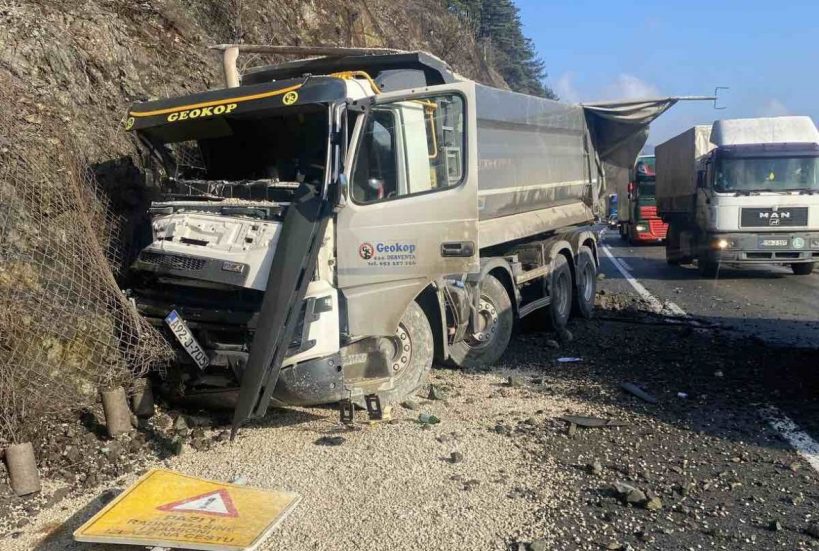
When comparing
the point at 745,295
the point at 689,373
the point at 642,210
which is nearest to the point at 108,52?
the point at 689,373

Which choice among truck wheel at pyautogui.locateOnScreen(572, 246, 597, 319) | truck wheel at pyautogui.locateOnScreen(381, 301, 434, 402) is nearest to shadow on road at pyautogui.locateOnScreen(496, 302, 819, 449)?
truck wheel at pyautogui.locateOnScreen(572, 246, 597, 319)

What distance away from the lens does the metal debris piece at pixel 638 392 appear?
237 inches

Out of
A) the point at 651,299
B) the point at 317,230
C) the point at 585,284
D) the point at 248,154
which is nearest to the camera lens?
the point at 317,230

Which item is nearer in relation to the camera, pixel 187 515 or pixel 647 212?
pixel 187 515

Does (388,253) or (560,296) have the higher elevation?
(388,253)

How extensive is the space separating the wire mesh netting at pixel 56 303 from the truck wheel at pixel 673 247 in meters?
13.9

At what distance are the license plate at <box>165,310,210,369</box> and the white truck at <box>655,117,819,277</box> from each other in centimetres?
1108

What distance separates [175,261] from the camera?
16.3 ft

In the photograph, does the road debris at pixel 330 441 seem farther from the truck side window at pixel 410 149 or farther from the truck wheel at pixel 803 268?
the truck wheel at pixel 803 268

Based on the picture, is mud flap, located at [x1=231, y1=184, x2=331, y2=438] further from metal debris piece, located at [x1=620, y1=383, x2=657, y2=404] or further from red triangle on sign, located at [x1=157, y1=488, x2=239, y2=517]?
metal debris piece, located at [x1=620, y1=383, x2=657, y2=404]

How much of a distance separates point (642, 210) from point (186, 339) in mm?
20214

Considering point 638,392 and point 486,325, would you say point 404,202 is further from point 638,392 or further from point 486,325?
point 638,392

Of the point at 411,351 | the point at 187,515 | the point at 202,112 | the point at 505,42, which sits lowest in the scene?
the point at 187,515

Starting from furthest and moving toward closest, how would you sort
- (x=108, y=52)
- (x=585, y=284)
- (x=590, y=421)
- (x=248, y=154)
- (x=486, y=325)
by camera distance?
(x=585, y=284)
(x=108, y=52)
(x=486, y=325)
(x=248, y=154)
(x=590, y=421)
